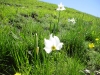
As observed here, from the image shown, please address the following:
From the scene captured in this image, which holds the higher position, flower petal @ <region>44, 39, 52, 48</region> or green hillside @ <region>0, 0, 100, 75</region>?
flower petal @ <region>44, 39, 52, 48</region>

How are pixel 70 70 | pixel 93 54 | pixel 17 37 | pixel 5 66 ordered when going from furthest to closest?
1. pixel 93 54
2. pixel 17 37
3. pixel 5 66
4. pixel 70 70

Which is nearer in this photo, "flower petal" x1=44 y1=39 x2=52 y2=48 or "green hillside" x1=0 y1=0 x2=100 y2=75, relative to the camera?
"flower petal" x1=44 y1=39 x2=52 y2=48

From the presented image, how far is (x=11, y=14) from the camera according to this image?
7.78 metres

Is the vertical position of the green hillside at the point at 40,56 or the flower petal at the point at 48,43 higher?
the flower petal at the point at 48,43

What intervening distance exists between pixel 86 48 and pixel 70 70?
6.11 ft

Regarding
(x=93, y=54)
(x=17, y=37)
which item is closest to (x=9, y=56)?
(x=17, y=37)

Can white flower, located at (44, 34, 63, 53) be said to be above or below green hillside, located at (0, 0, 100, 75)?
above

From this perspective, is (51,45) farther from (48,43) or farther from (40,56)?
(40,56)

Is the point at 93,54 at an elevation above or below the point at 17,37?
below

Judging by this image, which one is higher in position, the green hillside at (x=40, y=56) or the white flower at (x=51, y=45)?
the white flower at (x=51, y=45)

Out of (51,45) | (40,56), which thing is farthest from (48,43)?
(40,56)

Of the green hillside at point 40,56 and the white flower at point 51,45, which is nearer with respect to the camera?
the white flower at point 51,45

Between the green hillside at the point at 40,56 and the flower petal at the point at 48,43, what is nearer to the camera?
Answer: the flower petal at the point at 48,43

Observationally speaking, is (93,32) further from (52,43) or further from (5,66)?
(52,43)
